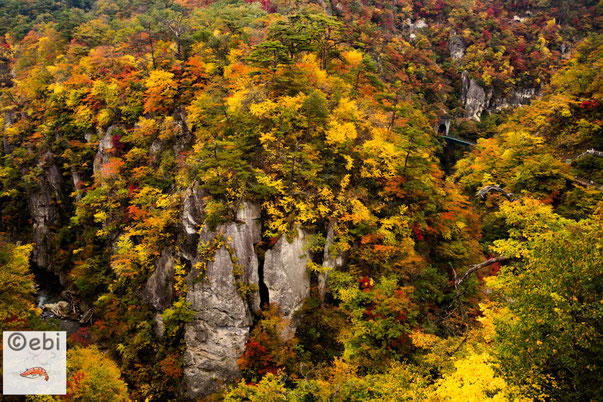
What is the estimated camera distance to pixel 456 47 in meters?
63.2

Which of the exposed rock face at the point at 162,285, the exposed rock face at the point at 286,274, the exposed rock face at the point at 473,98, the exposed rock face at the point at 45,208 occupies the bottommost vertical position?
the exposed rock face at the point at 45,208

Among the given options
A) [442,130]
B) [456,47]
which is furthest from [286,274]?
[456,47]

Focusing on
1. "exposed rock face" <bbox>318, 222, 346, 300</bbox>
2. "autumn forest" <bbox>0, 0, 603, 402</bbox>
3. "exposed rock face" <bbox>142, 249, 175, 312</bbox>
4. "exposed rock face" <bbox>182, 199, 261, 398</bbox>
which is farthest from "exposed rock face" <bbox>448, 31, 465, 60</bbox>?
"exposed rock face" <bbox>142, 249, 175, 312</bbox>

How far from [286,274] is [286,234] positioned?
2003mm

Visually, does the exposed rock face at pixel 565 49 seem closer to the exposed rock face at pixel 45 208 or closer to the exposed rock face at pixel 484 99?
the exposed rock face at pixel 484 99

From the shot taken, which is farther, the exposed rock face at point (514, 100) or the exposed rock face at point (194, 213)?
the exposed rock face at point (514, 100)

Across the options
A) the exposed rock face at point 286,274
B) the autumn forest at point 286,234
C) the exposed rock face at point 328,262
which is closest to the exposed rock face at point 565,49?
the autumn forest at point 286,234

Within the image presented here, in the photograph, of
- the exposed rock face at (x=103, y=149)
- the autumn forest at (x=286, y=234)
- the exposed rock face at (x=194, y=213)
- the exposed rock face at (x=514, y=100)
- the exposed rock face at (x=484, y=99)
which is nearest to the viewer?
the autumn forest at (x=286, y=234)

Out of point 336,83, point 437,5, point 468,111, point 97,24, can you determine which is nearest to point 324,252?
point 336,83

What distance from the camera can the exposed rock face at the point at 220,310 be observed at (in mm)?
14133

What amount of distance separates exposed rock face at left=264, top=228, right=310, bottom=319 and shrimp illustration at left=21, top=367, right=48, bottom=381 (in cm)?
883

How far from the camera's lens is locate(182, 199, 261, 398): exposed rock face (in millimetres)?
14133

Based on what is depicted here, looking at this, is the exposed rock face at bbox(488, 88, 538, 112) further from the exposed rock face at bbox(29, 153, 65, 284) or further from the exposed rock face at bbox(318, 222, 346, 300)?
the exposed rock face at bbox(29, 153, 65, 284)

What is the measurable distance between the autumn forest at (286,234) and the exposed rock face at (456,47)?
115 feet
